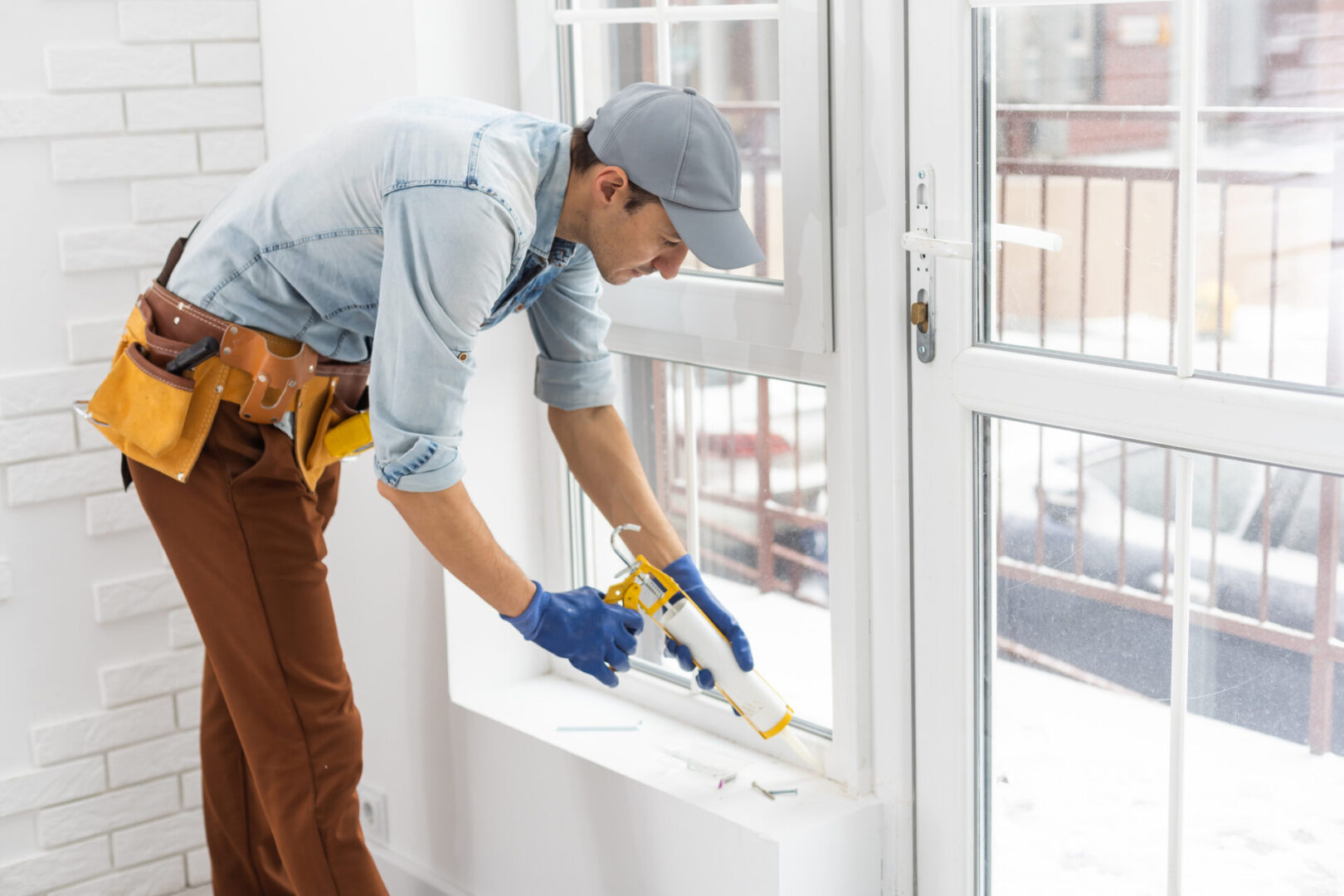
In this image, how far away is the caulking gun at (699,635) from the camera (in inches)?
70.1

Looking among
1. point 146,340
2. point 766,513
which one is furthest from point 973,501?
point 146,340

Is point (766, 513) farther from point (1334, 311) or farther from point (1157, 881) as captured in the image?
point (1334, 311)

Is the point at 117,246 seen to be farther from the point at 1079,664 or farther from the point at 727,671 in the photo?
the point at 1079,664

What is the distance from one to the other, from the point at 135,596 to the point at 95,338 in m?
0.49

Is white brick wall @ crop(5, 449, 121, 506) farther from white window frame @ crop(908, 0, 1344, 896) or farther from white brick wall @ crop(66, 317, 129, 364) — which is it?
white window frame @ crop(908, 0, 1344, 896)

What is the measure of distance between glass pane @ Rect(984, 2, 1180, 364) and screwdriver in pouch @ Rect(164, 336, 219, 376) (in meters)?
1.04

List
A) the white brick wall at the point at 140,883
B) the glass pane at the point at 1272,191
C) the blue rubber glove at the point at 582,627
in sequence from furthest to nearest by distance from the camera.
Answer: the white brick wall at the point at 140,883
the blue rubber glove at the point at 582,627
the glass pane at the point at 1272,191

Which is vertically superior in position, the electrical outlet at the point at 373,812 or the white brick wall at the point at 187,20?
the white brick wall at the point at 187,20

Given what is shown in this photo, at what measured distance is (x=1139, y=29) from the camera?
58.2 inches

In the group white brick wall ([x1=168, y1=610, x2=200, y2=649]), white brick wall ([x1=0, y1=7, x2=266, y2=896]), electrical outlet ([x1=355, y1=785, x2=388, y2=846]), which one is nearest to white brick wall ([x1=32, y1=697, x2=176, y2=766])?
white brick wall ([x1=0, y1=7, x2=266, y2=896])

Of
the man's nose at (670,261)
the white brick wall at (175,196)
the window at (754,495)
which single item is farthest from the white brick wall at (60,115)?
the man's nose at (670,261)

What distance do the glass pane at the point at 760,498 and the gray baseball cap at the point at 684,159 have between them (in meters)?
0.43

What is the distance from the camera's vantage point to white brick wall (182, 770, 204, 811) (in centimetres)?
265

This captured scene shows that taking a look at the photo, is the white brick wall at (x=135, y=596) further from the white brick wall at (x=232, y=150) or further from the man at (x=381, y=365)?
the white brick wall at (x=232, y=150)
